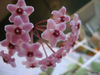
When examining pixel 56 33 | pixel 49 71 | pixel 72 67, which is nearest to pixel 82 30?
pixel 72 67

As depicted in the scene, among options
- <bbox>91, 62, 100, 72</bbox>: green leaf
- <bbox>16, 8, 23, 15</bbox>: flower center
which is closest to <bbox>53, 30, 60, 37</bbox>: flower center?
<bbox>16, 8, 23, 15</bbox>: flower center

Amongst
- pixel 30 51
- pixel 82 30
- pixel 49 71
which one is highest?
pixel 82 30

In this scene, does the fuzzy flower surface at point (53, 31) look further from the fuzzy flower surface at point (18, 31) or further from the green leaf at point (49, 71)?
the green leaf at point (49, 71)

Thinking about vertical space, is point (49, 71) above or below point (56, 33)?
above

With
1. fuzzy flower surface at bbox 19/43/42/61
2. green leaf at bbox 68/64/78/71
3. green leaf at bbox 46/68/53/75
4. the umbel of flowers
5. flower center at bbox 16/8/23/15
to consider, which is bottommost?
fuzzy flower surface at bbox 19/43/42/61

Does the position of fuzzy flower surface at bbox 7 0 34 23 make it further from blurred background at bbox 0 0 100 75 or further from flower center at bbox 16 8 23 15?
blurred background at bbox 0 0 100 75

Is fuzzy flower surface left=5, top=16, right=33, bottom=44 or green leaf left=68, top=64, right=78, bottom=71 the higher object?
green leaf left=68, top=64, right=78, bottom=71

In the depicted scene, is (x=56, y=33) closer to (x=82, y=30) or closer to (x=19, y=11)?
(x=19, y=11)

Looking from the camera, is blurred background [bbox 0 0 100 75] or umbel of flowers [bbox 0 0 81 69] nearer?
umbel of flowers [bbox 0 0 81 69]
